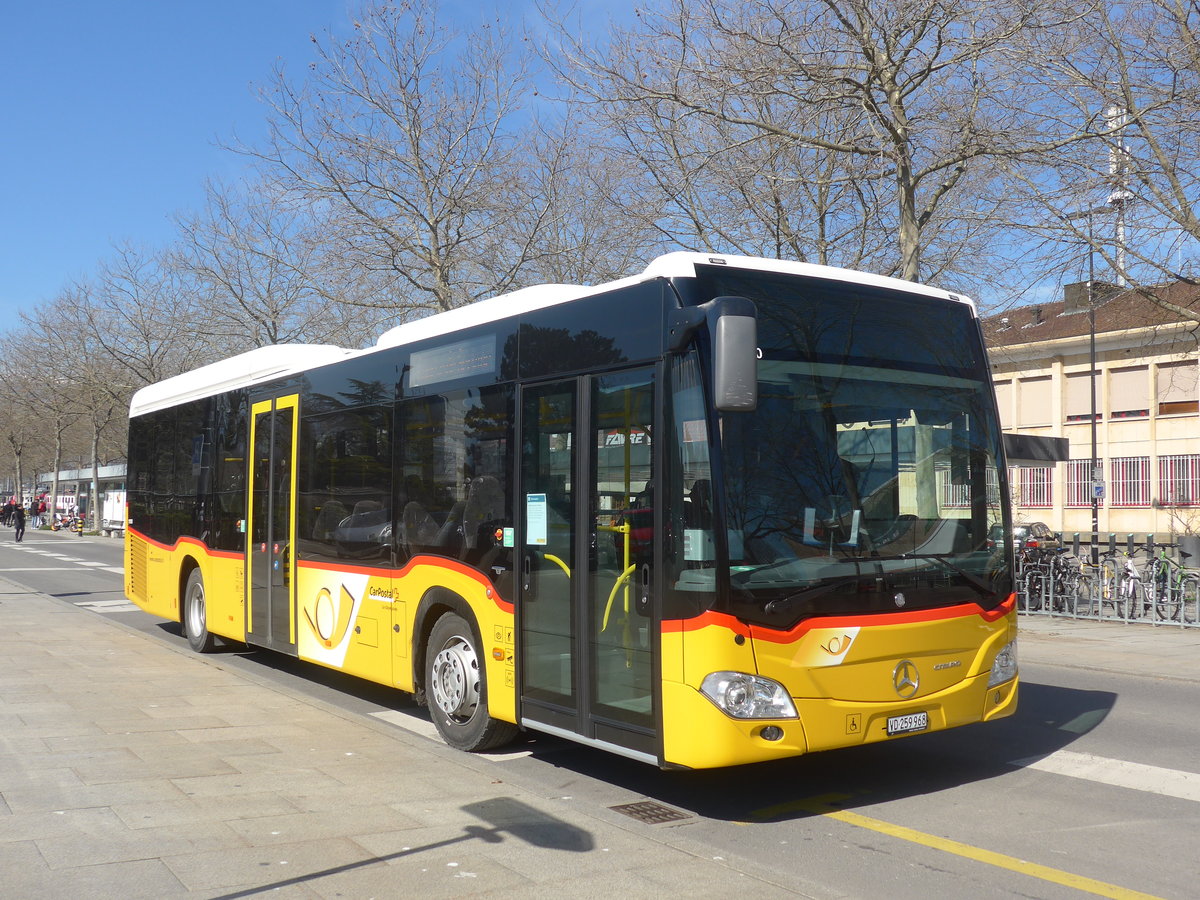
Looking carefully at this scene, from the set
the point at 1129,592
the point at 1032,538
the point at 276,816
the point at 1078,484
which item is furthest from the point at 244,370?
the point at 1078,484

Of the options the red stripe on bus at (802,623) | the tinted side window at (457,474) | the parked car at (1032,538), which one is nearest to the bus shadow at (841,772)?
the red stripe on bus at (802,623)

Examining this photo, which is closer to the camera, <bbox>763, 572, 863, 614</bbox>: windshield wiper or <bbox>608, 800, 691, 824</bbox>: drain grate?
<bbox>763, 572, 863, 614</bbox>: windshield wiper

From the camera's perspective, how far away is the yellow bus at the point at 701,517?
596 centimetres

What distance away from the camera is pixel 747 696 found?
5863 millimetres

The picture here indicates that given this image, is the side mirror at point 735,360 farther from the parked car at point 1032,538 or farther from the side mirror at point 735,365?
the parked car at point 1032,538

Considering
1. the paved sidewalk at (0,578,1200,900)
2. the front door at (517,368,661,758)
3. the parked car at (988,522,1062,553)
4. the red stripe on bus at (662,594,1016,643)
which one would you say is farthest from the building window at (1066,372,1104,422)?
the front door at (517,368,661,758)

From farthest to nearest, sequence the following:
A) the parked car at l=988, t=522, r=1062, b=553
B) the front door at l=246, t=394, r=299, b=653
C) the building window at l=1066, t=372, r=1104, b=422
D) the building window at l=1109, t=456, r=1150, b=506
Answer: the building window at l=1066, t=372, r=1104, b=422, the building window at l=1109, t=456, r=1150, b=506, the parked car at l=988, t=522, r=1062, b=553, the front door at l=246, t=394, r=299, b=653

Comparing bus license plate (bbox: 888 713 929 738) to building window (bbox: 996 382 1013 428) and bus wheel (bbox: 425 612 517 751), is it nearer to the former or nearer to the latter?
bus wheel (bbox: 425 612 517 751)

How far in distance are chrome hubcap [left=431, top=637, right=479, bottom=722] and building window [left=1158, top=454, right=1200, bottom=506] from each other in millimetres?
42953

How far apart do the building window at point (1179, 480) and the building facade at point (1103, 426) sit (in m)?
0.04

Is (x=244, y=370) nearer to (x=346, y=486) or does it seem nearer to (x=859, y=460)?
(x=346, y=486)

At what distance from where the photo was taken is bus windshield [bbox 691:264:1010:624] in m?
6.03

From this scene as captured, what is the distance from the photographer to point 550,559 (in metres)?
7.06

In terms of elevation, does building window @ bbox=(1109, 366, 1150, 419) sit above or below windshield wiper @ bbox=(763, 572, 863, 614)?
above
